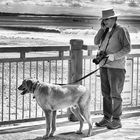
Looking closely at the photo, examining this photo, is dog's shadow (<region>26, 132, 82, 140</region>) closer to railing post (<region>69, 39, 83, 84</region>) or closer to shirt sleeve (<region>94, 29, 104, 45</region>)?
railing post (<region>69, 39, 83, 84</region>)

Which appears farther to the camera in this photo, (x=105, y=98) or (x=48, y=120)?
(x=105, y=98)

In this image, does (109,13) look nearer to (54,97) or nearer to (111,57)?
(111,57)

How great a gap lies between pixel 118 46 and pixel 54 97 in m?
1.19

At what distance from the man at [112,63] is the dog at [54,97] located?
496 millimetres

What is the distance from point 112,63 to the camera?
7.51 m

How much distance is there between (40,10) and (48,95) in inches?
656

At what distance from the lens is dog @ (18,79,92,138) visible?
6930mm

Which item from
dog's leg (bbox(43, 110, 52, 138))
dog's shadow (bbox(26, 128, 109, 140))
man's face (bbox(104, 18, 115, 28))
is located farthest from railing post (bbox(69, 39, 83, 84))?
dog's leg (bbox(43, 110, 52, 138))

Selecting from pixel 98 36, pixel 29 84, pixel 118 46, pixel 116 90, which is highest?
pixel 98 36

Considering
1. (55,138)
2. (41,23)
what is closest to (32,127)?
(55,138)

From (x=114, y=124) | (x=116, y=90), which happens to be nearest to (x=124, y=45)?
(x=116, y=90)

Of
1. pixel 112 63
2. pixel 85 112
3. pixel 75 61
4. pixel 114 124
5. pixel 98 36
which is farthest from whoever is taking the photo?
pixel 75 61

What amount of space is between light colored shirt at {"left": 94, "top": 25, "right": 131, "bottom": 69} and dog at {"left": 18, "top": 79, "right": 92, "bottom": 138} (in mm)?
615

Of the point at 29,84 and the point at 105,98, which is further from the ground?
the point at 29,84
